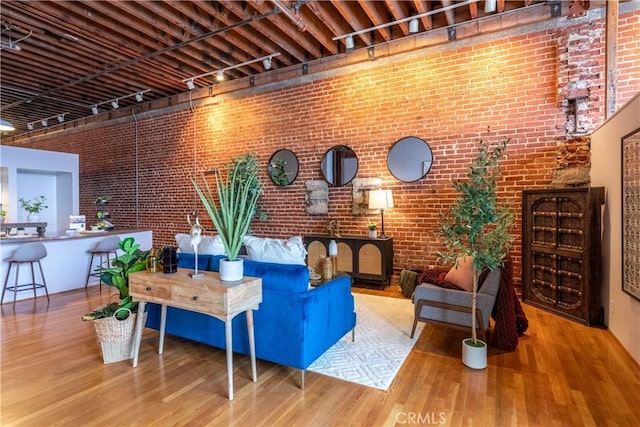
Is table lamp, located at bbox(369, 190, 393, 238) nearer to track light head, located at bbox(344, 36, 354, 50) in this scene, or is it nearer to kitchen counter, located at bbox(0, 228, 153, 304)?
track light head, located at bbox(344, 36, 354, 50)

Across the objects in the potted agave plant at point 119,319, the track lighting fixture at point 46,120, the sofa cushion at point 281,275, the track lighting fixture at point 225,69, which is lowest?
the potted agave plant at point 119,319

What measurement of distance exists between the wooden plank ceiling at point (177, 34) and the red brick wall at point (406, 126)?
1.65 feet

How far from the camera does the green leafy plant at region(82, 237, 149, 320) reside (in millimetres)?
2795

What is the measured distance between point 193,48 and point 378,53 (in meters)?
2.99

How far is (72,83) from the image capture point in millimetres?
6379

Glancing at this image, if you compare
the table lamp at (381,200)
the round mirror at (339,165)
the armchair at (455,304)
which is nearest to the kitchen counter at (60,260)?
the round mirror at (339,165)

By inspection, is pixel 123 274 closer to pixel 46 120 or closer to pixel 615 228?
pixel 615 228

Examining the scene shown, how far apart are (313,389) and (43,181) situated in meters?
9.19

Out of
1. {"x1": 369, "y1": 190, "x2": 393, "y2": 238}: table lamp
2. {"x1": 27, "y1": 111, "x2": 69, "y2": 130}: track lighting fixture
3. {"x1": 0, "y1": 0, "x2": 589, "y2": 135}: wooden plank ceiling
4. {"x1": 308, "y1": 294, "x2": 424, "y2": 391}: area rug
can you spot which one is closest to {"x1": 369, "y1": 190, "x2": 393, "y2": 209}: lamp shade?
{"x1": 369, "y1": 190, "x2": 393, "y2": 238}: table lamp

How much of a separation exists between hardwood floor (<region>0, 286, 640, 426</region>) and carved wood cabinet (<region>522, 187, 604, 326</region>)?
54 cm

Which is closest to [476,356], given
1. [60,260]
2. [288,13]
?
[288,13]

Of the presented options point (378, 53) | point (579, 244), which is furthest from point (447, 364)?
point (378, 53)

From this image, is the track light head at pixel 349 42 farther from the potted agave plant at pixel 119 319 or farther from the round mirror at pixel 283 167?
the potted agave plant at pixel 119 319

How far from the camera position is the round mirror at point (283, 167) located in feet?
19.8
